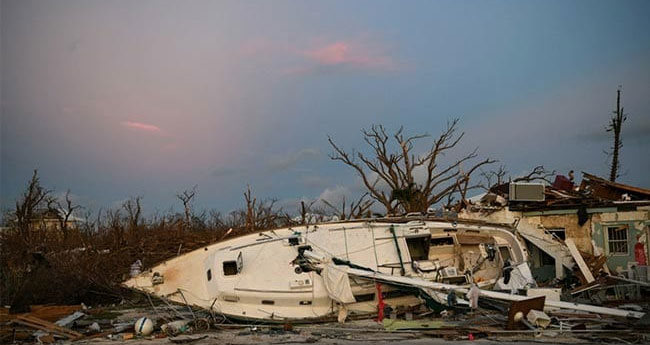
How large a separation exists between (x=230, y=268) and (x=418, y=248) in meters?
5.34

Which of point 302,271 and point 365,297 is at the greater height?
point 302,271

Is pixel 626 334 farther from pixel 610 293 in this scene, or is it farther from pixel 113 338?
pixel 113 338

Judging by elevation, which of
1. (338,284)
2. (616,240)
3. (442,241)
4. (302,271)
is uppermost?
(442,241)

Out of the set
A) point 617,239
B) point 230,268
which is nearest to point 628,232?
point 617,239

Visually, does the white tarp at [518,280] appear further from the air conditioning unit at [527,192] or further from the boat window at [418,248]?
the air conditioning unit at [527,192]

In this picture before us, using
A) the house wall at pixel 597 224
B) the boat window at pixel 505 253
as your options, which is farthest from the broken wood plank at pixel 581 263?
the boat window at pixel 505 253

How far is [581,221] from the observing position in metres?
18.6

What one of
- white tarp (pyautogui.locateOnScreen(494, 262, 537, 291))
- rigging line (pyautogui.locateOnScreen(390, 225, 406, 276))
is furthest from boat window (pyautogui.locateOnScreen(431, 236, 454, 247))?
white tarp (pyautogui.locateOnScreen(494, 262, 537, 291))

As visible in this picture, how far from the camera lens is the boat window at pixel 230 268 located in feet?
46.2

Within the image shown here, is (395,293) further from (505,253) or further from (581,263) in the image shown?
(581,263)

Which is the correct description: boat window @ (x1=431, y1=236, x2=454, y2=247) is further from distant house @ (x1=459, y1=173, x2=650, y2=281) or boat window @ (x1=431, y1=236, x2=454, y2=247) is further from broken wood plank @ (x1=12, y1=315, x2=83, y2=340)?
broken wood plank @ (x1=12, y1=315, x2=83, y2=340)

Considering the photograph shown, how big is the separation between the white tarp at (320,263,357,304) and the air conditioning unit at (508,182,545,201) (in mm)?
8142

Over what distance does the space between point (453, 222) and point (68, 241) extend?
15.8 m

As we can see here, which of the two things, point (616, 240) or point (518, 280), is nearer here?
point (518, 280)
